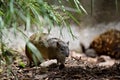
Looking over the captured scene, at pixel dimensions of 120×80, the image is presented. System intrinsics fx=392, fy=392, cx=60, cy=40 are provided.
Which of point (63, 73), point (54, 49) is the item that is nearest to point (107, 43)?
point (54, 49)

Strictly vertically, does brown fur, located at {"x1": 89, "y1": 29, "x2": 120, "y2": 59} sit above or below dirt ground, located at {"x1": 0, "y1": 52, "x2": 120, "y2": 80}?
below

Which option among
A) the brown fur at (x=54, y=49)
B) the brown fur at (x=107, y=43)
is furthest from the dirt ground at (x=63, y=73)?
the brown fur at (x=107, y=43)

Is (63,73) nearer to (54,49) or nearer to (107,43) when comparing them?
(54,49)

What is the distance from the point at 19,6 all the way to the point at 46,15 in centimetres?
21

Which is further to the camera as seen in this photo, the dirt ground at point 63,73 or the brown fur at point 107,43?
the brown fur at point 107,43

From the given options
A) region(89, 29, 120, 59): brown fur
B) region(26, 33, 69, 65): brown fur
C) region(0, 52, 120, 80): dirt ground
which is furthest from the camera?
region(89, 29, 120, 59): brown fur

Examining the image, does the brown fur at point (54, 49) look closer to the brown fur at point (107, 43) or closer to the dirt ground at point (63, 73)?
the dirt ground at point (63, 73)

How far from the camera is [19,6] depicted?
2365 millimetres

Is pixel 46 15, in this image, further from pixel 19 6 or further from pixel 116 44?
pixel 116 44

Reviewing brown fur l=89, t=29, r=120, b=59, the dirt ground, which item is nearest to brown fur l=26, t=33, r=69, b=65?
the dirt ground

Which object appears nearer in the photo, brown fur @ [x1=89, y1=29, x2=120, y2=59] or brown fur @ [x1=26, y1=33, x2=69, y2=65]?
brown fur @ [x1=26, y1=33, x2=69, y2=65]

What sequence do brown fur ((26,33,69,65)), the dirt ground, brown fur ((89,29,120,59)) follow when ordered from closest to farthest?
1. the dirt ground
2. brown fur ((26,33,69,65))
3. brown fur ((89,29,120,59))

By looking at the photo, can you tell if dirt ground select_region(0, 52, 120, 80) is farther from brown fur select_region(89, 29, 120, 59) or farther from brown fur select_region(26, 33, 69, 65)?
brown fur select_region(89, 29, 120, 59)

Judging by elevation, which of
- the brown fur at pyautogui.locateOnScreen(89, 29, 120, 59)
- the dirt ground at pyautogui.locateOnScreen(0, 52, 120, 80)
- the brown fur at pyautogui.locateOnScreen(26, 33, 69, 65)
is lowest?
the brown fur at pyautogui.locateOnScreen(89, 29, 120, 59)
